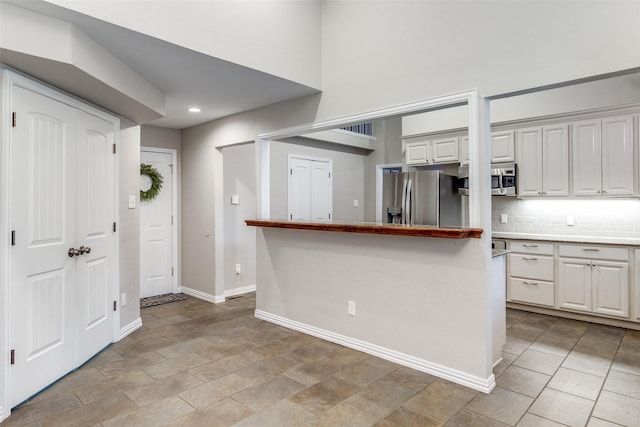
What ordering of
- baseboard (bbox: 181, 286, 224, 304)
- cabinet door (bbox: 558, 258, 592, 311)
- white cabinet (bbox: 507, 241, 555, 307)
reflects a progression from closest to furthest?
cabinet door (bbox: 558, 258, 592, 311)
white cabinet (bbox: 507, 241, 555, 307)
baseboard (bbox: 181, 286, 224, 304)

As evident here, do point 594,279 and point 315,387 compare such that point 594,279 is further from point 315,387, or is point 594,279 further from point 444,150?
point 315,387

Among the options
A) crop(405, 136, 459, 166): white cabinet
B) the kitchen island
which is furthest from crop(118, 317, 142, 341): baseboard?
crop(405, 136, 459, 166): white cabinet

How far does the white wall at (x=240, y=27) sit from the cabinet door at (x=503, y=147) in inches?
104

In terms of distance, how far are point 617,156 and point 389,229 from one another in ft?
9.99

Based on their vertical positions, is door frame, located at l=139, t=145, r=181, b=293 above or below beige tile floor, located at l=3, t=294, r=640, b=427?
above

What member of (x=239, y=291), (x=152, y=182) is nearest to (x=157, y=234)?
(x=152, y=182)

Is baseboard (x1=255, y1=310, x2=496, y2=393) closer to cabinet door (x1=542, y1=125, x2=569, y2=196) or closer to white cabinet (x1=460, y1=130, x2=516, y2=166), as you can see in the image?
cabinet door (x1=542, y1=125, x2=569, y2=196)

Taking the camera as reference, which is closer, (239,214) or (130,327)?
(130,327)

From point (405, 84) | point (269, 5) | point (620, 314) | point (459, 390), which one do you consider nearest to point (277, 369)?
point (459, 390)

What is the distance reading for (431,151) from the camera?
5.59 m

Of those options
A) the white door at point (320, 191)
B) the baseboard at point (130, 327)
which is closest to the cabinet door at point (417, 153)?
the white door at point (320, 191)

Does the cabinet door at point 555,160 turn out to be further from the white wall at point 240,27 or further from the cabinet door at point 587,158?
the white wall at point 240,27

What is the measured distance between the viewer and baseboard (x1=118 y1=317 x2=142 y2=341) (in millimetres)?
3738

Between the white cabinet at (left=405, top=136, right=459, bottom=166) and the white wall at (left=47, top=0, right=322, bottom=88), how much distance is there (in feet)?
8.18
